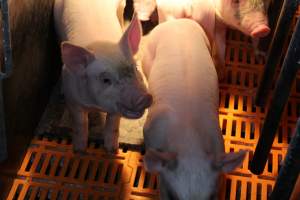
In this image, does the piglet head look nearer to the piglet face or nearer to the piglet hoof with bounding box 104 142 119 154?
the piglet hoof with bounding box 104 142 119 154

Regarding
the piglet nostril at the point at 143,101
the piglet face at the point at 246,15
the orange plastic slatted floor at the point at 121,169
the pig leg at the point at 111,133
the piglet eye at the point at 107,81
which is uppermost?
the piglet face at the point at 246,15

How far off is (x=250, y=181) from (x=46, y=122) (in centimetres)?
109

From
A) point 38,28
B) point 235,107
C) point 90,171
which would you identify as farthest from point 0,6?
point 235,107

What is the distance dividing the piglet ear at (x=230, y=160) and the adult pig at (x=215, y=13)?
1061mm

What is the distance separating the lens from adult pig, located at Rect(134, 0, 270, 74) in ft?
9.91

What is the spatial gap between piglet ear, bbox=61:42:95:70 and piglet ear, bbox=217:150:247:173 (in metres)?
0.70

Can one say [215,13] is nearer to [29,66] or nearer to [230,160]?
[29,66]

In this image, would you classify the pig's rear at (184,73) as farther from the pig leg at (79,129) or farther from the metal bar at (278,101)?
the pig leg at (79,129)

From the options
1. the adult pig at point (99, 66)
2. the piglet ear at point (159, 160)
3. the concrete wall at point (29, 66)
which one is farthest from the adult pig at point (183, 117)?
the concrete wall at point (29, 66)

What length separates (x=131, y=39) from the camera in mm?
2475

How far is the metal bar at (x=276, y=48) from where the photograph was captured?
2477 millimetres

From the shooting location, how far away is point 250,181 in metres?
2.64

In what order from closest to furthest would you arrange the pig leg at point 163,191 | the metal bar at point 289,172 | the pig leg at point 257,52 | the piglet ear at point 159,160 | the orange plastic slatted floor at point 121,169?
the metal bar at point 289,172 → the piglet ear at point 159,160 → the pig leg at point 163,191 → the orange plastic slatted floor at point 121,169 → the pig leg at point 257,52

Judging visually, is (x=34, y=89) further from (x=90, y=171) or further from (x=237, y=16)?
(x=237, y=16)
